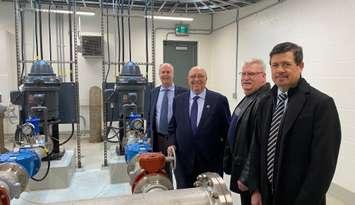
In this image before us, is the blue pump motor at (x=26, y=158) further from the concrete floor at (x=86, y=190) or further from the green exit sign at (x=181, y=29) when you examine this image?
the green exit sign at (x=181, y=29)

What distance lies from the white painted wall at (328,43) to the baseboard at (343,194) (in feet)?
0.15

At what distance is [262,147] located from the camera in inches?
63.6

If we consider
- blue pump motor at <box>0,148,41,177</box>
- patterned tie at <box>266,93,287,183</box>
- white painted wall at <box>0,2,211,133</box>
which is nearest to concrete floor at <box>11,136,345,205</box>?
blue pump motor at <box>0,148,41,177</box>

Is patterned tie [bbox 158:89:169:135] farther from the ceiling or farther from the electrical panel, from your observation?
the electrical panel

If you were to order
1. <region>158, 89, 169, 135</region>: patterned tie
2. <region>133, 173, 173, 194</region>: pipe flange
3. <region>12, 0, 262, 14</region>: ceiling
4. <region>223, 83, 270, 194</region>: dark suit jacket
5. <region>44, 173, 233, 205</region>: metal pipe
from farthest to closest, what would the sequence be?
<region>12, 0, 262, 14</region>: ceiling
<region>158, 89, 169, 135</region>: patterned tie
<region>223, 83, 270, 194</region>: dark suit jacket
<region>133, 173, 173, 194</region>: pipe flange
<region>44, 173, 233, 205</region>: metal pipe

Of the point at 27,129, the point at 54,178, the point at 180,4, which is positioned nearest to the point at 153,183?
the point at 27,129

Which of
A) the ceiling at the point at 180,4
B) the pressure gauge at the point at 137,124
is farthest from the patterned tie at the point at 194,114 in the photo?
the ceiling at the point at 180,4

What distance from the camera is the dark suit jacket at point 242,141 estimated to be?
1836 mm

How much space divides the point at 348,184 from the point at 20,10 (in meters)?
4.60

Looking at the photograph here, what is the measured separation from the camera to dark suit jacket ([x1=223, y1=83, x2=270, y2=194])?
184cm

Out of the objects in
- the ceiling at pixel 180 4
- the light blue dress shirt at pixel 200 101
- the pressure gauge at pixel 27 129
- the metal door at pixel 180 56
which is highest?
the ceiling at pixel 180 4

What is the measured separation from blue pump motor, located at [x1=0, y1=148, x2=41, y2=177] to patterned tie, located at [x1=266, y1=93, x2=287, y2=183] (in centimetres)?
161

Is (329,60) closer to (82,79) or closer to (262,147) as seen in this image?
(262,147)

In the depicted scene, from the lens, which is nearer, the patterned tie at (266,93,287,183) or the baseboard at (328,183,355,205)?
the patterned tie at (266,93,287,183)
